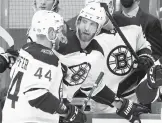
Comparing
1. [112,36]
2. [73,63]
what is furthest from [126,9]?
[73,63]

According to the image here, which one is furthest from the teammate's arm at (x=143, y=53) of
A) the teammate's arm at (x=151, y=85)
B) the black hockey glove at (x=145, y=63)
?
the teammate's arm at (x=151, y=85)

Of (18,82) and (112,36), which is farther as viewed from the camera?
(112,36)

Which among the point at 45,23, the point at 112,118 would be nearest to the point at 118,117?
the point at 112,118

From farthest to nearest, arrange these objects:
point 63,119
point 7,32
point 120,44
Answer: point 7,32, point 120,44, point 63,119

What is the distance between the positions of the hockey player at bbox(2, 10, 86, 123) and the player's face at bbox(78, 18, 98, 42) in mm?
227

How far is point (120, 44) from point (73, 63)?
362 mm

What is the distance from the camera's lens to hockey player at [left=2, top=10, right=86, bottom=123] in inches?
121

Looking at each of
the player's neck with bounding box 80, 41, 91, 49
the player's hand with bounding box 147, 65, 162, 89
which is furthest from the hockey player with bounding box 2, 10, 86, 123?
the player's hand with bounding box 147, 65, 162, 89

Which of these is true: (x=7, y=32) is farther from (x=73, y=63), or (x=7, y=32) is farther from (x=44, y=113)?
(x=44, y=113)

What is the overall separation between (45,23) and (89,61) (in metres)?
0.41

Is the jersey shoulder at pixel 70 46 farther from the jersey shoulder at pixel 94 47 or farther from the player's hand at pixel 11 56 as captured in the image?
the player's hand at pixel 11 56

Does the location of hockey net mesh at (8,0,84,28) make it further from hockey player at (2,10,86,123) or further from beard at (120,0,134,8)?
hockey player at (2,10,86,123)

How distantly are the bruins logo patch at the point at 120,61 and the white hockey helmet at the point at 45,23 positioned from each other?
1.60ft

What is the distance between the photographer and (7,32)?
4.14m
